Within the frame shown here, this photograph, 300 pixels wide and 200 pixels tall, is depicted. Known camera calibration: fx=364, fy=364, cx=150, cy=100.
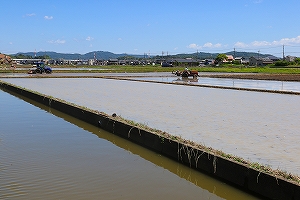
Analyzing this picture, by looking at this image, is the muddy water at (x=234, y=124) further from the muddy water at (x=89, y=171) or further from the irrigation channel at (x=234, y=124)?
the muddy water at (x=89, y=171)

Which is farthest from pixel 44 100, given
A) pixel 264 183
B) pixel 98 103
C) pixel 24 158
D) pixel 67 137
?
pixel 264 183

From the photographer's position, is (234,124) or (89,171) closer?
(89,171)

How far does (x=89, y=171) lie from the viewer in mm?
5453

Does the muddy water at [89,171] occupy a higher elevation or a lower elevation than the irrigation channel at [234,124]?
lower

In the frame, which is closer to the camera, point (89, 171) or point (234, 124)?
point (89, 171)

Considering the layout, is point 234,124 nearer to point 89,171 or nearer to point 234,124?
point 234,124

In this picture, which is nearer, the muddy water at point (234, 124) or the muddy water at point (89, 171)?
the muddy water at point (89, 171)

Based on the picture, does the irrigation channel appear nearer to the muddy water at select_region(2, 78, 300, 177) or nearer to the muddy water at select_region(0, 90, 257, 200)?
the muddy water at select_region(2, 78, 300, 177)

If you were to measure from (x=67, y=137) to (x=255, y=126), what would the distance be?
4241mm

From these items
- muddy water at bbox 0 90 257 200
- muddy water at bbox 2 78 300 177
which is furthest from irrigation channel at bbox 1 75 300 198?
muddy water at bbox 0 90 257 200

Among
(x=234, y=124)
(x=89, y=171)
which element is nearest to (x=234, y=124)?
(x=234, y=124)

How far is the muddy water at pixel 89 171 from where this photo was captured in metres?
4.61

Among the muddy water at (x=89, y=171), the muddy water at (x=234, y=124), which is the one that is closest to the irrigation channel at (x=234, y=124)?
the muddy water at (x=234, y=124)

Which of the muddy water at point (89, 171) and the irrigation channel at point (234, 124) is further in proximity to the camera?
the irrigation channel at point (234, 124)
